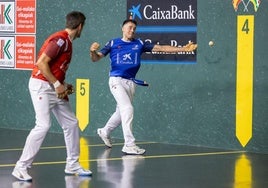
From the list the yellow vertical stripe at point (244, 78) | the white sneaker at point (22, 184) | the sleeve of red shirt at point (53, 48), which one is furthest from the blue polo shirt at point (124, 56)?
the white sneaker at point (22, 184)

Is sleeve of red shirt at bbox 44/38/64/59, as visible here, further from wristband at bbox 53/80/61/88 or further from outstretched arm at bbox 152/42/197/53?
outstretched arm at bbox 152/42/197/53

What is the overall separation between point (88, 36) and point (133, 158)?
12.2 feet

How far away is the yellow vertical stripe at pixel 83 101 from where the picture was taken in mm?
15961

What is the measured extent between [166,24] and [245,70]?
1748 millimetres

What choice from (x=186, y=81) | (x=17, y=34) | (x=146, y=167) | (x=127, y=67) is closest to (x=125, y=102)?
(x=127, y=67)

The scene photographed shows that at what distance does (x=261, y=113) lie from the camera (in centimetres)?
1347

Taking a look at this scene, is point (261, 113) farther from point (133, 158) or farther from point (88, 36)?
point (88, 36)

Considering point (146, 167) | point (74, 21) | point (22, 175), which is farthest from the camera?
point (146, 167)

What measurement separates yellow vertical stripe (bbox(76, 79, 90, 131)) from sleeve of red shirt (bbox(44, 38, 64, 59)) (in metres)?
5.60

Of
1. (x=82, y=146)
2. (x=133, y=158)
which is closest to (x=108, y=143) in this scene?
(x=82, y=146)

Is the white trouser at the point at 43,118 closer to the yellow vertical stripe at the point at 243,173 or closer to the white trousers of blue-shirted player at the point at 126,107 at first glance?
the yellow vertical stripe at the point at 243,173

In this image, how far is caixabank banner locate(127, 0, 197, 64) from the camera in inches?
568

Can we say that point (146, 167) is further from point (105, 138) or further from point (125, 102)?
point (105, 138)

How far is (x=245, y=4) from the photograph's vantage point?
538 inches
